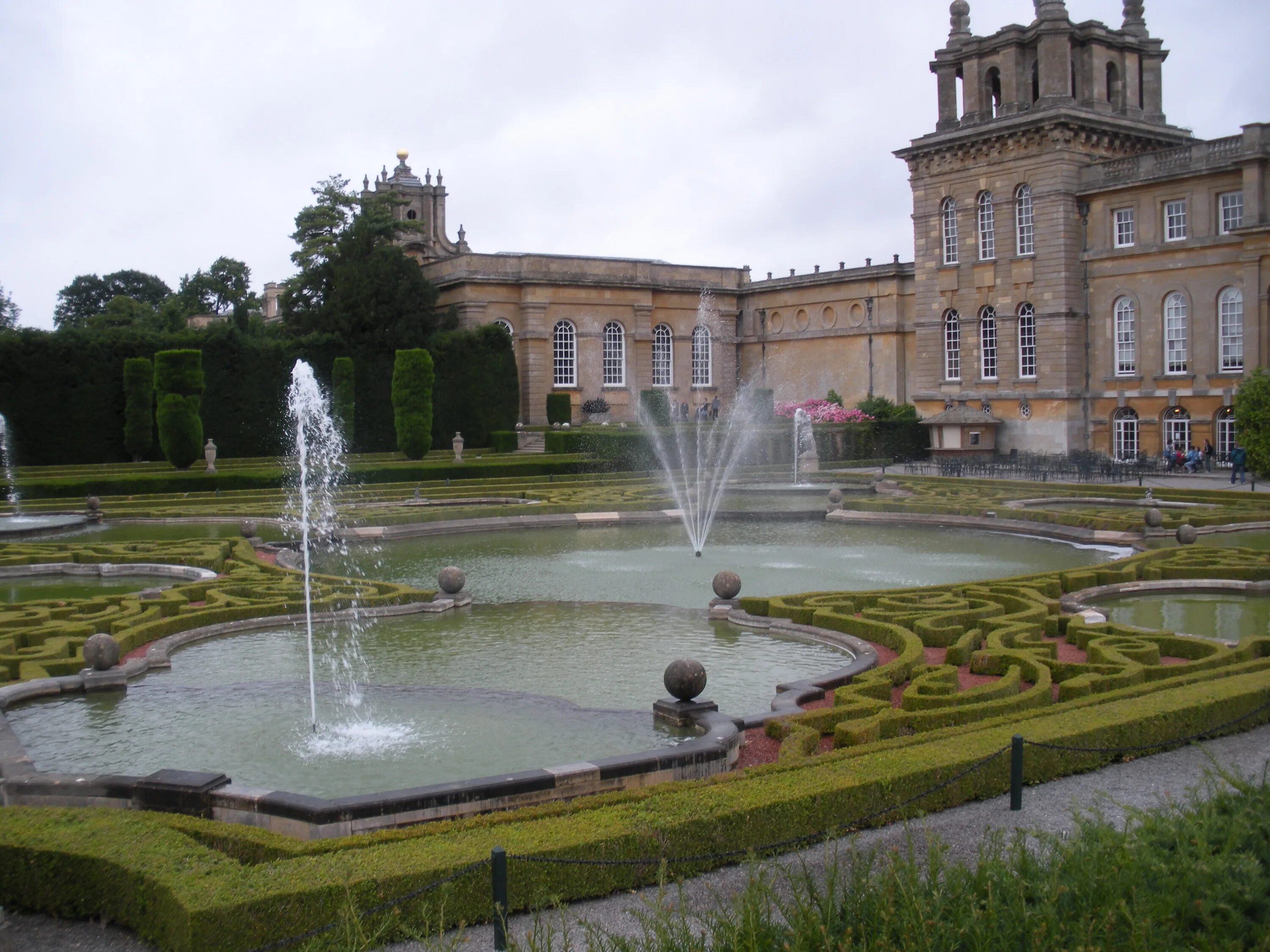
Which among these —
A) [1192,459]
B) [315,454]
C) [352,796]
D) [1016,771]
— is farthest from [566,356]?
[1016,771]

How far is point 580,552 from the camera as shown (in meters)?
19.8

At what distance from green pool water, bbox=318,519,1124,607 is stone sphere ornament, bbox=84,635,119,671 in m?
5.02

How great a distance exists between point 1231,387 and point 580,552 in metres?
21.9

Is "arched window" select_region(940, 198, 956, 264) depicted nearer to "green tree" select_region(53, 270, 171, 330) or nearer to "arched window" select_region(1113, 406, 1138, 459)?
"arched window" select_region(1113, 406, 1138, 459)

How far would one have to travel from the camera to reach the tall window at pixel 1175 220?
33.8m

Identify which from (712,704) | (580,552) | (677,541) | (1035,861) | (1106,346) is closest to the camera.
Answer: (1035,861)

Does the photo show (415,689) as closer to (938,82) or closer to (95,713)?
(95,713)

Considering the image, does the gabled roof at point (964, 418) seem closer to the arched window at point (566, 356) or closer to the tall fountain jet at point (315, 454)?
the arched window at point (566, 356)

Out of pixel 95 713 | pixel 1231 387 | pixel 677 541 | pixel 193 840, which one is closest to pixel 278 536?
pixel 677 541

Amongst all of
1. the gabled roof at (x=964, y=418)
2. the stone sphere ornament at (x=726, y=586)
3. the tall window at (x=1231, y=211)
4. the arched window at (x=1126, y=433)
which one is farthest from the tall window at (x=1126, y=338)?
the stone sphere ornament at (x=726, y=586)

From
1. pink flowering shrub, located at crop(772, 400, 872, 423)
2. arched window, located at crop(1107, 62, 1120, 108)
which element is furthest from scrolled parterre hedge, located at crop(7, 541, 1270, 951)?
arched window, located at crop(1107, 62, 1120, 108)

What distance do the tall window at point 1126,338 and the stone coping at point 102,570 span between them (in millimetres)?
28324

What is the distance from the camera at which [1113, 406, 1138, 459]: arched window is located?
35.5 meters

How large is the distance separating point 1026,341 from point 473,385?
19108mm
